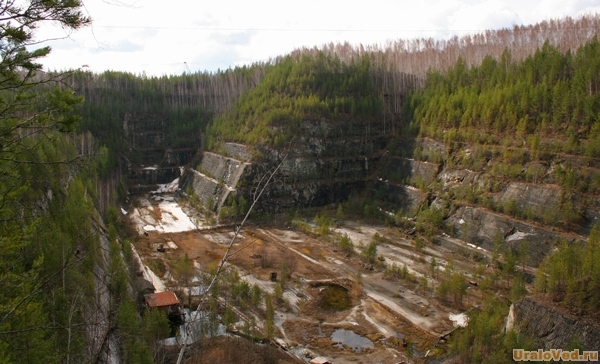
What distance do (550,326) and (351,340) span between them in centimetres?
724

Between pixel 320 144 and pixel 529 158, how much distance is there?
18.3 m

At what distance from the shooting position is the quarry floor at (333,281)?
698 inches

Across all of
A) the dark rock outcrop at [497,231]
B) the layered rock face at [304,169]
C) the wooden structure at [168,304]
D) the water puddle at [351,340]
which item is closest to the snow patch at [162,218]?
the layered rock face at [304,169]

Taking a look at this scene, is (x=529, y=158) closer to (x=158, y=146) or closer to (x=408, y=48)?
(x=408, y=48)

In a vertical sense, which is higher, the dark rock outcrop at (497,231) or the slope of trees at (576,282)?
the slope of trees at (576,282)

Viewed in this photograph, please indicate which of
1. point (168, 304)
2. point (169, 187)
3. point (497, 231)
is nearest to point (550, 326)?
point (497, 231)

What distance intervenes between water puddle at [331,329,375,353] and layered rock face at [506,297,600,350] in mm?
5241

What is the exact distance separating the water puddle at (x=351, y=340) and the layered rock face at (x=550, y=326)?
17.2 ft

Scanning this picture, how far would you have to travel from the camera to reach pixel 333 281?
24.2m

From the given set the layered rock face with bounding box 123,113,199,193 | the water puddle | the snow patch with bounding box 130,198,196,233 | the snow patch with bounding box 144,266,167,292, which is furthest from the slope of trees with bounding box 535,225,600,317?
the layered rock face with bounding box 123,113,199,193

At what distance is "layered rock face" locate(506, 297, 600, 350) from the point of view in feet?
42.8

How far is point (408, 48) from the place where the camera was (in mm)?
56625

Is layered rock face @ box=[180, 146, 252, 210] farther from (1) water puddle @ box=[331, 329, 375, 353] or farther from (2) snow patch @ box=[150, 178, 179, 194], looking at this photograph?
(1) water puddle @ box=[331, 329, 375, 353]

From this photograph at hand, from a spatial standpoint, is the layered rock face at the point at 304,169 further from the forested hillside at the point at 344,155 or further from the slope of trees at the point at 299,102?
the slope of trees at the point at 299,102
